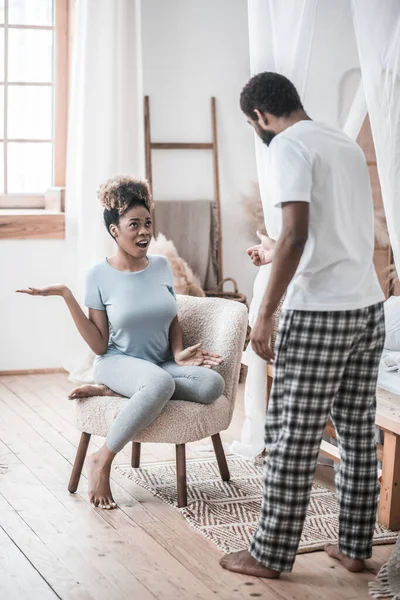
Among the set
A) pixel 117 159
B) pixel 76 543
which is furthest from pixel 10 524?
pixel 117 159

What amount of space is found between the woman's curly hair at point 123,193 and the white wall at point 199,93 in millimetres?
2107

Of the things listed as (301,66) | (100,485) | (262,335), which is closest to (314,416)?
(262,335)

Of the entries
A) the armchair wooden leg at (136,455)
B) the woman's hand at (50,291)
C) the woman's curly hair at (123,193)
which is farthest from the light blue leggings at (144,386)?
the woman's curly hair at (123,193)

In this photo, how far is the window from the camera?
16.3 feet

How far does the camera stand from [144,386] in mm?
2904

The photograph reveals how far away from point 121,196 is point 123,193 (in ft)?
0.04

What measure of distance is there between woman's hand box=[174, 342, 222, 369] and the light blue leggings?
3 cm

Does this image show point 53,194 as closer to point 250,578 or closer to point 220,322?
point 220,322

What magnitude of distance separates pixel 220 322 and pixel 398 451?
0.78 m

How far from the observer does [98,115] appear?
4766mm

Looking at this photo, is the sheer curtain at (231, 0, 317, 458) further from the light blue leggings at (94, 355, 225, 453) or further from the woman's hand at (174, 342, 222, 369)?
the light blue leggings at (94, 355, 225, 453)

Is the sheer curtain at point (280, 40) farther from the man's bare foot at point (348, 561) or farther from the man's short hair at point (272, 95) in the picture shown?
the man's bare foot at point (348, 561)

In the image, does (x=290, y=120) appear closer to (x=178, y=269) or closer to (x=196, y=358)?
(x=196, y=358)

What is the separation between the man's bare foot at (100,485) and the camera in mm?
2959
